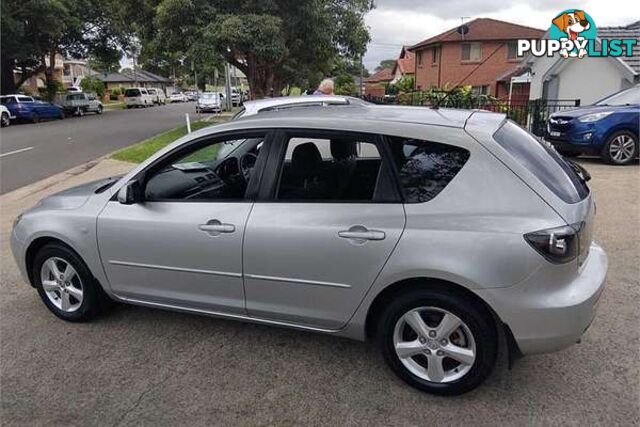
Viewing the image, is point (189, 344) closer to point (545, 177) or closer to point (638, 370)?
point (545, 177)

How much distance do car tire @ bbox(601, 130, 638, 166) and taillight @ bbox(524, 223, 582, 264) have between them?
28.9ft

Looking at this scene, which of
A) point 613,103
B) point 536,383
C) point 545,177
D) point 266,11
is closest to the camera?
point 545,177

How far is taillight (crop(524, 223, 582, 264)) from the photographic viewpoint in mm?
2699

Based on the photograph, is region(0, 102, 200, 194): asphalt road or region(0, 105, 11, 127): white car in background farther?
region(0, 105, 11, 127): white car in background

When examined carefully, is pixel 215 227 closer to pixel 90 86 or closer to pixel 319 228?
pixel 319 228

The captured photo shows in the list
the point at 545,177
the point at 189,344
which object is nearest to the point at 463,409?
the point at 545,177

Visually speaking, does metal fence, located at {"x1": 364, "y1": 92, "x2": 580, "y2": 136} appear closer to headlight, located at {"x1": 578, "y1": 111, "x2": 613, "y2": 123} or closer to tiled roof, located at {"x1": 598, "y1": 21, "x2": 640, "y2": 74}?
headlight, located at {"x1": 578, "y1": 111, "x2": 613, "y2": 123}

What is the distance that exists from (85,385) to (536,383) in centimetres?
273

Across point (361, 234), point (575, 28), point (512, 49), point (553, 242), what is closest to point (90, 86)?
point (512, 49)

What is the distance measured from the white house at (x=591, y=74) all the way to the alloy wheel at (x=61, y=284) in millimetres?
19470

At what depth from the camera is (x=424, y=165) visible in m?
3.01

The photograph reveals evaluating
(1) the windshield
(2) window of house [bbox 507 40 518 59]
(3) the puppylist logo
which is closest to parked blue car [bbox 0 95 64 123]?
(3) the puppylist logo

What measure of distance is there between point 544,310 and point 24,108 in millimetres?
31221

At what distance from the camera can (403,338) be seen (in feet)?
10.2
